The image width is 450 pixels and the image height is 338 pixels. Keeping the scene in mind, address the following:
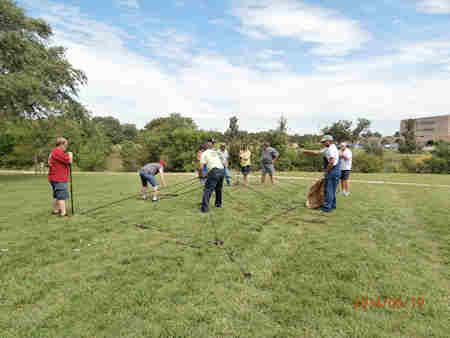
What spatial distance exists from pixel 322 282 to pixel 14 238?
566 cm

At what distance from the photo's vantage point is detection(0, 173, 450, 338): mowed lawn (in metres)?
2.71

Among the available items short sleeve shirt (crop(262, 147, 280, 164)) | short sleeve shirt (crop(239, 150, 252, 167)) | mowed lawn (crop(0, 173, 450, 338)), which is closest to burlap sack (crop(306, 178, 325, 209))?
mowed lawn (crop(0, 173, 450, 338))

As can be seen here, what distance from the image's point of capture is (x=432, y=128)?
347ft

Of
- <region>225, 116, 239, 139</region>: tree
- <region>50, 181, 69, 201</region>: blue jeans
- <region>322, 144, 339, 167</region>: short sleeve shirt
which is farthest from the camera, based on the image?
<region>225, 116, 239, 139</region>: tree

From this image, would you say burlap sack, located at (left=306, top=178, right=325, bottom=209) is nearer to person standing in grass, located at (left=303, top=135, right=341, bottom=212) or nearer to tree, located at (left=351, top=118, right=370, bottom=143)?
person standing in grass, located at (left=303, top=135, right=341, bottom=212)

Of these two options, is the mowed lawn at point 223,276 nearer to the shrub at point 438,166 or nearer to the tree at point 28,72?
the tree at point 28,72

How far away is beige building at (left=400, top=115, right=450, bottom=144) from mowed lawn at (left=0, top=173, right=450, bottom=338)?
112 m

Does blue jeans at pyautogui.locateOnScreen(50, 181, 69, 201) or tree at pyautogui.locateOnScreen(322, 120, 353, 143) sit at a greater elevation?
tree at pyautogui.locateOnScreen(322, 120, 353, 143)

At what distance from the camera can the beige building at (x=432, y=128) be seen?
100688 mm

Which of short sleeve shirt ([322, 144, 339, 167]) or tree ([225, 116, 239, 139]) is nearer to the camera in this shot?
short sleeve shirt ([322, 144, 339, 167])

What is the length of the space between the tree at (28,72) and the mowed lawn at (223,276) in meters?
11.7

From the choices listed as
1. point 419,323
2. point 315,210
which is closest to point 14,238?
point 419,323

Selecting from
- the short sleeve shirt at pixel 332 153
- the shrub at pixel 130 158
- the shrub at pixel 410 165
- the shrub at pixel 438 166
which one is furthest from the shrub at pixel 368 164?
the shrub at pixel 130 158

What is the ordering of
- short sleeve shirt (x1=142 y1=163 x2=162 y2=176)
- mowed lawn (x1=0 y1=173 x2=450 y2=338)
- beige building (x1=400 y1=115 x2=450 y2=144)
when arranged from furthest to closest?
beige building (x1=400 y1=115 x2=450 y2=144) → short sleeve shirt (x1=142 y1=163 x2=162 y2=176) → mowed lawn (x1=0 y1=173 x2=450 y2=338)
